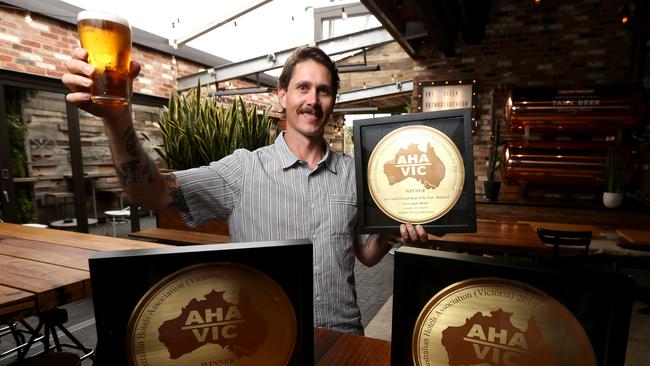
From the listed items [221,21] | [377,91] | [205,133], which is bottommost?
[205,133]

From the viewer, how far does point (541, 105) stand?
4.16 metres

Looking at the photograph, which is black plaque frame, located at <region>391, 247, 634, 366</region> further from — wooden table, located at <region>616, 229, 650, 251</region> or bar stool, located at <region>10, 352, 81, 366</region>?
wooden table, located at <region>616, 229, 650, 251</region>

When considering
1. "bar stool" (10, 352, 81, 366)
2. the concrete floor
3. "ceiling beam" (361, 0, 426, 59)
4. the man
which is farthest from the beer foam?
"ceiling beam" (361, 0, 426, 59)

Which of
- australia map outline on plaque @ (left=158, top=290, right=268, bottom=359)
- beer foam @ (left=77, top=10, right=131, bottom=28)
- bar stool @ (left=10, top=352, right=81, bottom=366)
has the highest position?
beer foam @ (left=77, top=10, right=131, bottom=28)

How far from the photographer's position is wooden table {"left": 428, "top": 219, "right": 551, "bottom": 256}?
2812 mm

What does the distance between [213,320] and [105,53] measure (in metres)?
0.64

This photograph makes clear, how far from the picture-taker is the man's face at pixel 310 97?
130cm

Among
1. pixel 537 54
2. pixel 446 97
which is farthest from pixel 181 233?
pixel 537 54

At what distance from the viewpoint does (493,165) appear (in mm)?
4582

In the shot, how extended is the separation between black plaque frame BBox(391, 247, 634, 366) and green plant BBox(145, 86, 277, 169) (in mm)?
2767

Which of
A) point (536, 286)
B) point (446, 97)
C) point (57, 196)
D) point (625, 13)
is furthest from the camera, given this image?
point (57, 196)

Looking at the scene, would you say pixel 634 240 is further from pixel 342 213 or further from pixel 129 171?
pixel 129 171

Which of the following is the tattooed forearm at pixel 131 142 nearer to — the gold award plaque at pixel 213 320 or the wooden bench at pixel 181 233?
the gold award plaque at pixel 213 320

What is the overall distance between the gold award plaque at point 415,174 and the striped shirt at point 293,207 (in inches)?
12.0
